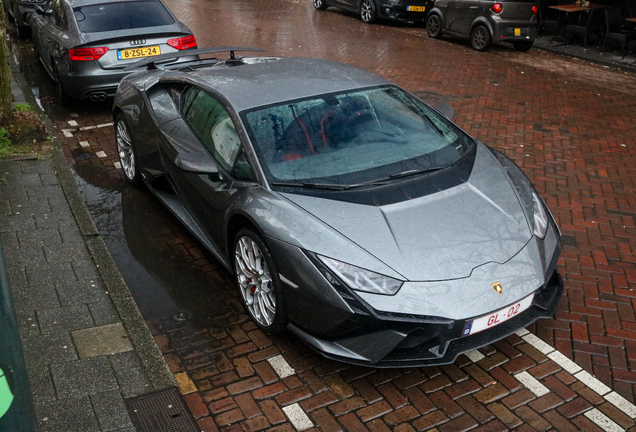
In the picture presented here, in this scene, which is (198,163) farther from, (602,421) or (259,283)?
(602,421)

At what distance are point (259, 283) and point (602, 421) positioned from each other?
2134mm

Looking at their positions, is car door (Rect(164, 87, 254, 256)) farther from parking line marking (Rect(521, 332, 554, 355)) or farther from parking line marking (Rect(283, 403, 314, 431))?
parking line marking (Rect(521, 332, 554, 355))

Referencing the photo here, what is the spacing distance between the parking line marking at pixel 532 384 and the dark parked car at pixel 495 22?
10533 mm

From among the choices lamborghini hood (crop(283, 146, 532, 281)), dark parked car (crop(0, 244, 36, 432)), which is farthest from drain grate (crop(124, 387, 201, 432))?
dark parked car (crop(0, 244, 36, 432))

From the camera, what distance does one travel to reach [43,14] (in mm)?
10234

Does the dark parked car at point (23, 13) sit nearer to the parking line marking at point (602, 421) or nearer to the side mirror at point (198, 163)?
the side mirror at point (198, 163)

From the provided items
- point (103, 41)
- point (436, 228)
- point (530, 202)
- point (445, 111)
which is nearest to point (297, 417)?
point (436, 228)

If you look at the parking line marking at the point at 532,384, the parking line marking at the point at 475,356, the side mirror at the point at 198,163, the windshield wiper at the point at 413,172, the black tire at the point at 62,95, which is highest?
the windshield wiper at the point at 413,172

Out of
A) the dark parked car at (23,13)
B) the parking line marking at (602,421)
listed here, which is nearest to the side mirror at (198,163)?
the parking line marking at (602,421)

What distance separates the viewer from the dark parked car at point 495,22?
521 inches

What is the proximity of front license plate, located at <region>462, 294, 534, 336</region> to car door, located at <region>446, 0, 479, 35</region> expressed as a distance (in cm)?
1102

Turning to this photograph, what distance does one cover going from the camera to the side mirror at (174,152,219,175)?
4641mm

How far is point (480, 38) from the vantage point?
1363 centimetres

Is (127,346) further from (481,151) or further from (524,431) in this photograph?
(481,151)
